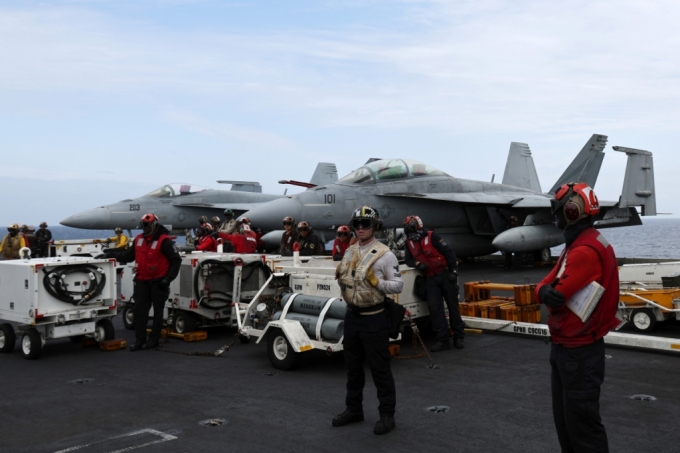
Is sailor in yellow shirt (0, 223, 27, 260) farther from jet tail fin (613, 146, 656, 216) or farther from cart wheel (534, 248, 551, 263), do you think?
jet tail fin (613, 146, 656, 216)

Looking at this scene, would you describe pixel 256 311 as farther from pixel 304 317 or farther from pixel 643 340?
pixel 643 340

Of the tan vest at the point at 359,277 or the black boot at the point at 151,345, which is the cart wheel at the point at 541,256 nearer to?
the black boot at the point at 151,345

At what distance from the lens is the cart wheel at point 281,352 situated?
7346 millimetres

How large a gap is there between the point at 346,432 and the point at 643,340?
4467mm

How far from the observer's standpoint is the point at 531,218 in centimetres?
2000

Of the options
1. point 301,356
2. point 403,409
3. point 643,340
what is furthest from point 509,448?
point 643,340

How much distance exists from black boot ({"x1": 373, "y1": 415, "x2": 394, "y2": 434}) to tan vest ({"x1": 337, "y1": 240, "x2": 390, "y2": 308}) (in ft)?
3.04

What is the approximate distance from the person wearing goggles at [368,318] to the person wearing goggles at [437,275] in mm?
3136

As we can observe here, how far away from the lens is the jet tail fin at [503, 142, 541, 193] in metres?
28.0

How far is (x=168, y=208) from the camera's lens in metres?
24.0

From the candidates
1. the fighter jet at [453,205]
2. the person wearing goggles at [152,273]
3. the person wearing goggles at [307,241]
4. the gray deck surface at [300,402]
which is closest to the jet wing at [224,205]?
the fighter jet at [453,205]

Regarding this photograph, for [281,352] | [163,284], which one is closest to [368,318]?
[281,352]

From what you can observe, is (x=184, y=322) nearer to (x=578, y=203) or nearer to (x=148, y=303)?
(x=148, y=303)

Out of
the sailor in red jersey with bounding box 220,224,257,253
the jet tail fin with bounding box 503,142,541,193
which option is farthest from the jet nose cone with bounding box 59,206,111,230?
the jet tail fin with bounding box 503,142,541,193
